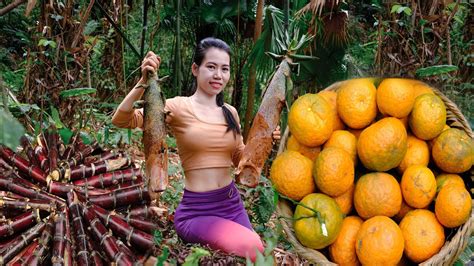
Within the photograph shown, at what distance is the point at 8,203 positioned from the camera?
1.43 meters

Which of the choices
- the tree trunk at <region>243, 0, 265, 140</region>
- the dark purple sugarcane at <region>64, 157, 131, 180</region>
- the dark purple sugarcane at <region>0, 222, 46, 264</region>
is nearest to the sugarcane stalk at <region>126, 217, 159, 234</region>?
the dark purple sugarcane at <region>0, 222, 46, 264</region>

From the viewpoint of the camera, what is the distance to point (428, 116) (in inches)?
37.9

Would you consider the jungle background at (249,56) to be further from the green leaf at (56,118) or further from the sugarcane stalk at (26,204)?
the sugarcane stalk at (26,204)

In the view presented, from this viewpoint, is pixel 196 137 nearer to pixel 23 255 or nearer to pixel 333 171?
pixel 333 171

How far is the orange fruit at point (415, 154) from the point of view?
99 cm

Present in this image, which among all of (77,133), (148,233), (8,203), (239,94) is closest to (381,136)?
(148,233)

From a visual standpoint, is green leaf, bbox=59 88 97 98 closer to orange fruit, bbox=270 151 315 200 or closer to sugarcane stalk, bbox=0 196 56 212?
sugarcane stalk, bbox=0 196 56 212

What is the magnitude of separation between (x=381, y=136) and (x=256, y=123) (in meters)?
0.25

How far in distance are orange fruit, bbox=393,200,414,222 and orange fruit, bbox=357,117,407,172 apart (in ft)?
0.31

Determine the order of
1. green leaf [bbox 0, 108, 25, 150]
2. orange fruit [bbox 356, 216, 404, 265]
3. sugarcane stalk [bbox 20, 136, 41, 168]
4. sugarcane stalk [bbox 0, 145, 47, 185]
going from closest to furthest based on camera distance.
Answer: green leaf [bbox 0, 108, 25, 150]
orange fruit [bbox 356, 216, 404, 265]
sugarcane stalk [bbox 0, 145, 47, 185]
sugarcane stalk [bbox 20, 136, 41, 168]

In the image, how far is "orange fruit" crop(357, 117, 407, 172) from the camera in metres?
0.93

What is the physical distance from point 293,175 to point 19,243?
0.82m

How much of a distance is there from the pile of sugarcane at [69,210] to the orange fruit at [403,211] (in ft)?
1.81

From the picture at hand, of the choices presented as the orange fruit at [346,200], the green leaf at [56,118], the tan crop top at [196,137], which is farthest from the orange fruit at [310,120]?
the green leaf at [56,118]
